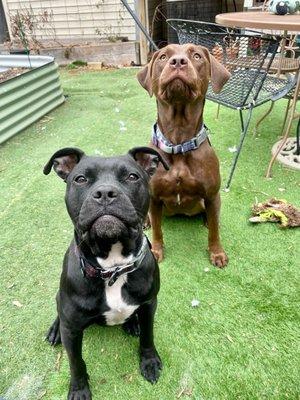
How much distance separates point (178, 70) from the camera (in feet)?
7.57

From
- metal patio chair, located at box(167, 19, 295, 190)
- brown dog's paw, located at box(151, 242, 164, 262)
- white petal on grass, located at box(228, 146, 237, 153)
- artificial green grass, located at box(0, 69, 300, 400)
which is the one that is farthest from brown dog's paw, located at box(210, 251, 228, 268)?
white petal on grass, located at box(228, 146, 237, 153)

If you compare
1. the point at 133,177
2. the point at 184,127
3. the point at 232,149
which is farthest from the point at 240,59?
the point at 133,177

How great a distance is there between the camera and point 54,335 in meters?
2.27

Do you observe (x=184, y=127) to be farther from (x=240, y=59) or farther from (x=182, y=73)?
(x=240, y=59)

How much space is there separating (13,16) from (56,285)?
8094 millimetres

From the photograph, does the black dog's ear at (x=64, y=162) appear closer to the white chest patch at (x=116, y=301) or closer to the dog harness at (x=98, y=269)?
the dog harness at (x=98, y=269)

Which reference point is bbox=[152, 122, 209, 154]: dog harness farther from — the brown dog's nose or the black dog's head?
the black dog's head

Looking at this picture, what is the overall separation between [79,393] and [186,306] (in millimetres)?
852

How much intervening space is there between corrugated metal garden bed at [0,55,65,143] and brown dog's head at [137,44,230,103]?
2.81 meters

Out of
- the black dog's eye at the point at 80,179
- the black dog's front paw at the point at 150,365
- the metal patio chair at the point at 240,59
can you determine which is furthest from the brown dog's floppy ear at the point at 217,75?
the black dog's front paw at the point at 150,365

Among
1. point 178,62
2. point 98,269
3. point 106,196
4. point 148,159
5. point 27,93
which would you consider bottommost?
point 27,93

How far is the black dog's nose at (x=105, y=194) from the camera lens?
4.99 feet

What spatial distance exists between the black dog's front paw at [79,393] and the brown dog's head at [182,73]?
1.72m

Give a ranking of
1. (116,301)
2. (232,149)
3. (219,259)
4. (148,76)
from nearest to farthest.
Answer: (116,301) < (148,76) < (219,259) < (232,149)
